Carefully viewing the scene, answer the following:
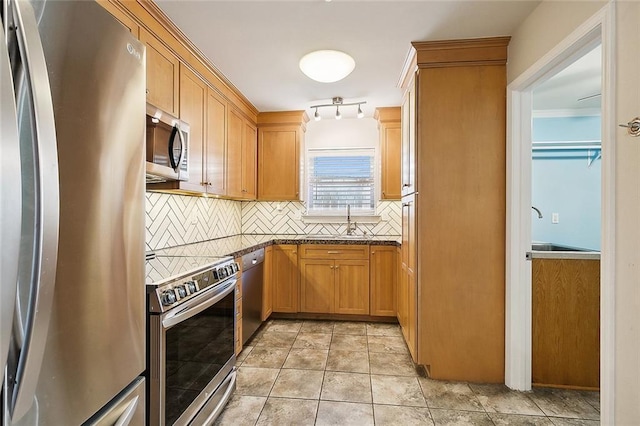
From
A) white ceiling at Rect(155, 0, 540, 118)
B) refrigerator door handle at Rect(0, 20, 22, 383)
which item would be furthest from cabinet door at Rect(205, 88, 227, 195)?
refrigerator door handle at Rect(0, 20, 22, 383)

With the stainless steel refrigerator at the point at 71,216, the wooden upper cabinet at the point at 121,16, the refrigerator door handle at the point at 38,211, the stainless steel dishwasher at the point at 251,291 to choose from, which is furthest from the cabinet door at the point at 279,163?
the refrigerator door handle at the point at 38,211

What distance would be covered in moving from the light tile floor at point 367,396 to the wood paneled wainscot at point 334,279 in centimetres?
66

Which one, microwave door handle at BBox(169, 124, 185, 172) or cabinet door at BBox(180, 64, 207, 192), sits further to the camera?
cabinet door at BBox(180, 64, 207, 192)

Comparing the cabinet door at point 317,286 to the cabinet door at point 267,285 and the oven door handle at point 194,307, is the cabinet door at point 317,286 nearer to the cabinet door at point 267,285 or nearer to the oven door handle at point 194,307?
the cabinet door at point 267,285

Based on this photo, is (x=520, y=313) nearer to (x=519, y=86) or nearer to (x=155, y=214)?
A: (x=519, y=86)

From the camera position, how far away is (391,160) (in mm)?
3629

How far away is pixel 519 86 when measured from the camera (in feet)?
6.63

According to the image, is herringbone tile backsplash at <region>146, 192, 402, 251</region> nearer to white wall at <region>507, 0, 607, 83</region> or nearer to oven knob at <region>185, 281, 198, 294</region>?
oven knob at <region>185, 281, 198, 294</region>

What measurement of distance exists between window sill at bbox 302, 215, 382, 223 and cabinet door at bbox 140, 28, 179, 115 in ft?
7.28

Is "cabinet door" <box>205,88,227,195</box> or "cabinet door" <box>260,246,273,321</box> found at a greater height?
"cabinet door" <box>205,88,227,195</box>

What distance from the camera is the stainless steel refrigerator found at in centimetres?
66

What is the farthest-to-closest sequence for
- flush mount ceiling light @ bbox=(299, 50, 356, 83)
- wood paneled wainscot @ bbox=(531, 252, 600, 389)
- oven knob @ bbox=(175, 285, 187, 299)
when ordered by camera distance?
1. flush mount ceiling light @ bbox=(299, 50, 356, 83)
2. wood paneled wainscot @ bbox=(531, 252, 600, 389)
3. oven knob @ bbox=(175, 285, 187, 299)

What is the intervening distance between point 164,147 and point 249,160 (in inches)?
71.7

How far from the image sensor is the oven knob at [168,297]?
1.29 m
